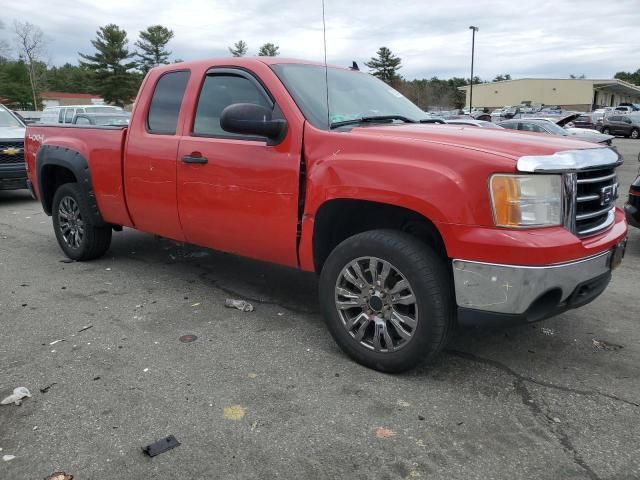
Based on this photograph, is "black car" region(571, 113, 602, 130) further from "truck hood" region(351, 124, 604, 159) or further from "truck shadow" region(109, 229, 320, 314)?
"truck hood" region(351, 124, 604, 159)

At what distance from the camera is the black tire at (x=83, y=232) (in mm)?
5527

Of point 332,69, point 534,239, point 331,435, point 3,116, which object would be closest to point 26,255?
point 332,69

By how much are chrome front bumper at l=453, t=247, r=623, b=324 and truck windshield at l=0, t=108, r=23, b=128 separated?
10845 mm

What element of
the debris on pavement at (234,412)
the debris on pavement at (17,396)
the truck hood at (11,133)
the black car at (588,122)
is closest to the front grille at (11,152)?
the truck hood at (11,133)

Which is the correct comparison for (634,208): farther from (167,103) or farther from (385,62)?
(385,62)

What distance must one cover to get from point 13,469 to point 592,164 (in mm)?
3226

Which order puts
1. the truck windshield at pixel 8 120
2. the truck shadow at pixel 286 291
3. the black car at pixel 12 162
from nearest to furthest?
1. the truck shadow at pixel 286 291
2. the black car at pixel 12 162
3. the truck windshield at pixel 8 120

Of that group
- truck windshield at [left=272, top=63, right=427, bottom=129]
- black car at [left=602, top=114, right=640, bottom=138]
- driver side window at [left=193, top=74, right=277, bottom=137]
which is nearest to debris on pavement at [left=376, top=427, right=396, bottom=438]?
truck windshield at [left=272, top=63, right=427, bottom=129]

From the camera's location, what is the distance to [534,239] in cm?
276

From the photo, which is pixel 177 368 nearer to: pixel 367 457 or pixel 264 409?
pixel 264 409

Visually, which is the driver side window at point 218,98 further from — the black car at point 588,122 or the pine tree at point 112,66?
the pine tree at point 112,66

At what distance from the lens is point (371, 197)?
3.16m

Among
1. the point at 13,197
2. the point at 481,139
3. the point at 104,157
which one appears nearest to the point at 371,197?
the point at 481,139

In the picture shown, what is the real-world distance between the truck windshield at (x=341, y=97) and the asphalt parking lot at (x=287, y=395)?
1.55 m
